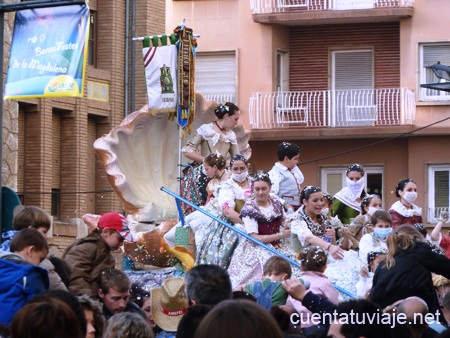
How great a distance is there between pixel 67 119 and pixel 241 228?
21.0 m

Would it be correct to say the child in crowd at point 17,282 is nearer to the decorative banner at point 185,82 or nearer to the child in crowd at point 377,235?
the child in crowd at point 377,235

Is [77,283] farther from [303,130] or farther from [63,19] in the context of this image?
[303,130]

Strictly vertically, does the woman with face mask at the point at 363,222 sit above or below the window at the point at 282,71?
below

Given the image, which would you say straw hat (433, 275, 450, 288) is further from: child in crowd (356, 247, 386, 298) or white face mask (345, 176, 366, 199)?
white face mask (345, 176, 366, 199)

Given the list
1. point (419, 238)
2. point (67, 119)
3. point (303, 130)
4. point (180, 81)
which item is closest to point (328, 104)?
point (303, 130)

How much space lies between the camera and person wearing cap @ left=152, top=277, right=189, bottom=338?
11.7m

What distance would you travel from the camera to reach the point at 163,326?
11.8 metres

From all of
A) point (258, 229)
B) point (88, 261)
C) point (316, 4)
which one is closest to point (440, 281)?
point (258, 229)

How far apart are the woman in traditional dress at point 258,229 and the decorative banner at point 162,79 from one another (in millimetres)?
4160

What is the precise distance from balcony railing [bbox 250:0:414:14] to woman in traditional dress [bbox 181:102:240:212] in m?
20.4

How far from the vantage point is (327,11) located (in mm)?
Result: 38750

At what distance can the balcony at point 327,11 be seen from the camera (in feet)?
126

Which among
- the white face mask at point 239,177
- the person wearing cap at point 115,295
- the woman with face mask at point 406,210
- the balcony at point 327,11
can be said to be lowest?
the person wearing cap at point 115,295

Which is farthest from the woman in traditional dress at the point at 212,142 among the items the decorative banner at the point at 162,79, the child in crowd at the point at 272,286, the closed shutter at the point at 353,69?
the closed shutter at the point at 353,69
